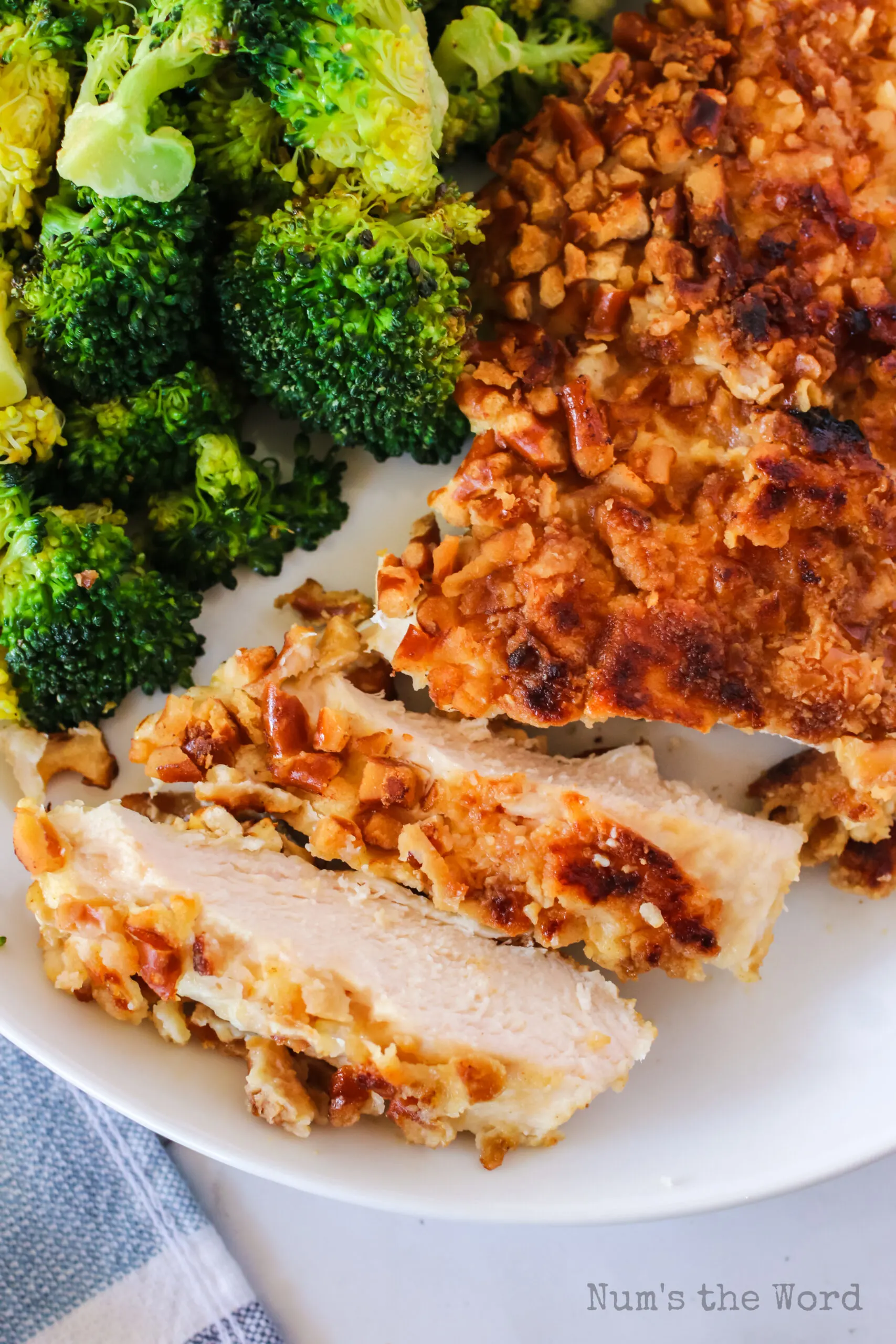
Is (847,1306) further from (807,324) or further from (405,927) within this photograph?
(807,324)

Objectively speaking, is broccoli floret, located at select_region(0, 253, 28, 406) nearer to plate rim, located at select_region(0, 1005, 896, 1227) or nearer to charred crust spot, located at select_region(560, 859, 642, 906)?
plate rim, located at select_region(0, 1005, 896, 1227)

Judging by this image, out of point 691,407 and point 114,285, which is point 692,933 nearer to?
point 691,407

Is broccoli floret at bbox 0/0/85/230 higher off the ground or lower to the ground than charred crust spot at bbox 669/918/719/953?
higher

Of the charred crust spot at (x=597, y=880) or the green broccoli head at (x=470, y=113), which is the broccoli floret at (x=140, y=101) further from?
the charred crust spot at (x=597, y=880)

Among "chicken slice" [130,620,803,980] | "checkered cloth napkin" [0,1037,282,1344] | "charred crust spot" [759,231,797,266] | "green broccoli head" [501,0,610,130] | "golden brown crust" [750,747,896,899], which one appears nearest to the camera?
"chicken slice" [130,620,803,980]

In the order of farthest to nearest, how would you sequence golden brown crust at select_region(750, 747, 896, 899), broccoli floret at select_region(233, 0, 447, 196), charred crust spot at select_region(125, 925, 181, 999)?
1. golden brown crust at select_region(750, 747, 896, 899)
2. charred crust spot at select_region(125, 925, 181, 999)
3. broccoli floret at select_region(233, 0, 447, 196)

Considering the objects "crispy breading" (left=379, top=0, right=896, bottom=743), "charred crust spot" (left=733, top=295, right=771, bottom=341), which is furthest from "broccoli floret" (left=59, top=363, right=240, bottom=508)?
"charred crust spot" (left=733, top=295, right=771, bottom=341)

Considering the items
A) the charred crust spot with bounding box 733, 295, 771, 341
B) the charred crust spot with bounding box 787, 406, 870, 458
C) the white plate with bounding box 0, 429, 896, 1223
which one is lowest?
the white plate with bounding box 0, 429, 896, 1223
